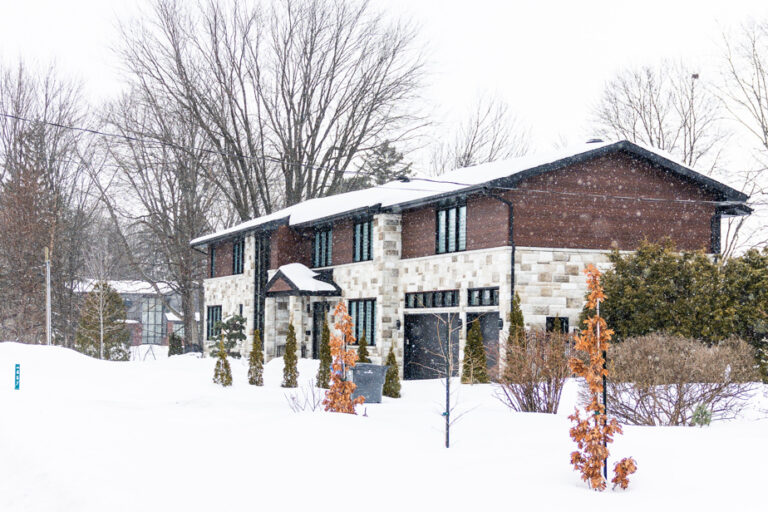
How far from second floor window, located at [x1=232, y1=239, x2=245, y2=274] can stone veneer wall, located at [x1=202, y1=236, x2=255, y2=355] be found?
32 cm

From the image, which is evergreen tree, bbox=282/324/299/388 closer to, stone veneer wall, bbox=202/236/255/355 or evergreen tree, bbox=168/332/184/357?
stone veneer wall, bbox=202/236/255/355

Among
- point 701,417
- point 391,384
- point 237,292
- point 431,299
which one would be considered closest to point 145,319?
point 237,292

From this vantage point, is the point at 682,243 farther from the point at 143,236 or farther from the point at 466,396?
the point at 143,236

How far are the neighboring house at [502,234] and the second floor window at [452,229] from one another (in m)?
0.03

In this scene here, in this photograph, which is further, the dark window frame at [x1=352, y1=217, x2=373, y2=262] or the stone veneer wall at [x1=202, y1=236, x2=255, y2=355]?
the stone veneer wall at [x1=202, y1=236, x2=255, y2=355]

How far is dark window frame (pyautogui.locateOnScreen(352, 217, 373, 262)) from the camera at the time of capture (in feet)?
88.6

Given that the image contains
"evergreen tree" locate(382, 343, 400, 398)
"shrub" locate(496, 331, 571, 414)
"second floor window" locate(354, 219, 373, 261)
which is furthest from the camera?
"second floor window" locate(354, 219, 373, 261)

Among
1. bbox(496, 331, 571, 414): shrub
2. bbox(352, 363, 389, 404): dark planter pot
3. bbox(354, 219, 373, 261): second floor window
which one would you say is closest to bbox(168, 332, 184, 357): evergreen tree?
bbox(354, 219, 373, 261): second floor window

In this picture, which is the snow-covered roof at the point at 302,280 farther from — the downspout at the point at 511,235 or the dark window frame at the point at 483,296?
the downspout at the point at 511,235

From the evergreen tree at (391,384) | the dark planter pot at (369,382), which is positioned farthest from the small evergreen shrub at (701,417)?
the evergreen tree at (391,384)

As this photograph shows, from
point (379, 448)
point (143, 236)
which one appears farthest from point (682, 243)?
point (143, 236)

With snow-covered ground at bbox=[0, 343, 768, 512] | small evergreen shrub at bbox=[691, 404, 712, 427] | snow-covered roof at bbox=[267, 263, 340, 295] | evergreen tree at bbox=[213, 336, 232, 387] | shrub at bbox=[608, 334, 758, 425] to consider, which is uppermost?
snow-covered roof at bbox=[267, 263, 340, 295]

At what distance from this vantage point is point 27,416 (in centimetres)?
1344

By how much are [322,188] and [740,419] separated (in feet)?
102
